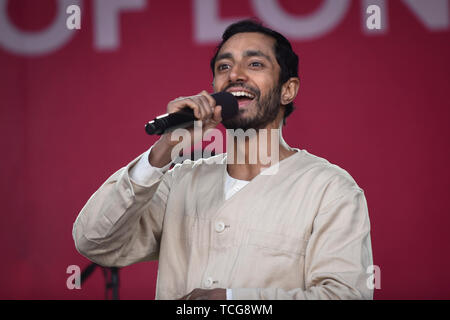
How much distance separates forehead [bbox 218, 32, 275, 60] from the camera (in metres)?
1.53

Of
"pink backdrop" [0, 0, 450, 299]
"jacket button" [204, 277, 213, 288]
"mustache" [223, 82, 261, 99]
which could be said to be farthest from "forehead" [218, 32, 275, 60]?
"pink backdrop" [0, 0, 450, 299]

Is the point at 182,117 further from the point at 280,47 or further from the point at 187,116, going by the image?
the point at 280,47

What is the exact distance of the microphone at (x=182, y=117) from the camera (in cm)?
109

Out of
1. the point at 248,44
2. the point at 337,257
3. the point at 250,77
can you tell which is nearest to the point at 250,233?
the point at 337,257

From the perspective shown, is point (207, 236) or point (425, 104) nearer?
point (207, 236)

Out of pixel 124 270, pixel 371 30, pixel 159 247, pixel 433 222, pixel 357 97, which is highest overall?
pixel 371 30

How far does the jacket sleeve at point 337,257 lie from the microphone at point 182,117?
317 millimetres

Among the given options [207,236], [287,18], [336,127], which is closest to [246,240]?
[207,236]

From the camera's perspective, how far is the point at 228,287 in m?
1.25

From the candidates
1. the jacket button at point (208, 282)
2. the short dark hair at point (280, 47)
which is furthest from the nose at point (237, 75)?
the jacket button at point (208, 282)

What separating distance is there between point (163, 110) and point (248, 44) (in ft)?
4.80

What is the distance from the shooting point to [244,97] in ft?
4.80
